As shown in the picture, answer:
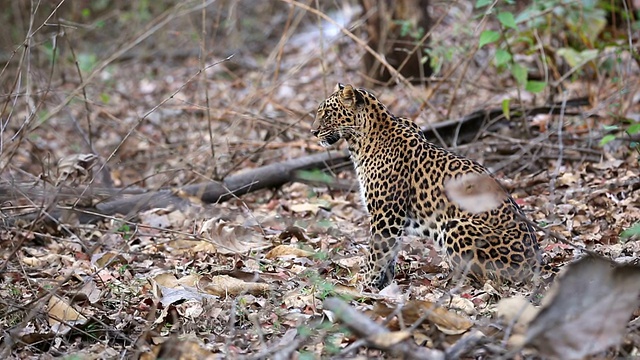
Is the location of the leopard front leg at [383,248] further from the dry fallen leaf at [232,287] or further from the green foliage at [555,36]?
the green foliage at [555,36]

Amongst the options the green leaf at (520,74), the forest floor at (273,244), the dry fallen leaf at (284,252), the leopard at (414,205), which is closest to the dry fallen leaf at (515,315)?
the forest floor at (273,244)

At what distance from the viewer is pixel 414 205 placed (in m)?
6.52

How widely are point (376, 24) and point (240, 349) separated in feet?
24.8

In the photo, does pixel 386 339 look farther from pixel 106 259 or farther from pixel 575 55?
pixel 575 55

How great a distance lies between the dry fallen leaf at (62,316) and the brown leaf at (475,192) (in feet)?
8.65

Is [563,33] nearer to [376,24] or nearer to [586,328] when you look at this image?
[376,24]

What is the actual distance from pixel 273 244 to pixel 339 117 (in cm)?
124

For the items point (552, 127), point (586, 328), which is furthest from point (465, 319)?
point (552, 127)

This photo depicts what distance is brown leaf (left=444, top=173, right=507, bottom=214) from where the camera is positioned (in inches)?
222

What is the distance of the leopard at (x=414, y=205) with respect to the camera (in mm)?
5902

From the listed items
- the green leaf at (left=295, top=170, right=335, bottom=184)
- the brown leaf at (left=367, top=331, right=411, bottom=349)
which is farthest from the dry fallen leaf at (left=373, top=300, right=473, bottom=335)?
the green leaf at (left=295, top=170, right=335, bottom=184)

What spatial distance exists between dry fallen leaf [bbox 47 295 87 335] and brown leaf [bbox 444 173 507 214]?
104 inches

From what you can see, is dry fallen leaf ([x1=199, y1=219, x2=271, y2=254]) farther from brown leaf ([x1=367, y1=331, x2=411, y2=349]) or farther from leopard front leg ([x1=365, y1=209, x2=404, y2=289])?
brown leaf ([x1=367, y1=331, x2=411, y2=349])

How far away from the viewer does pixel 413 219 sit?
659 centimetres
